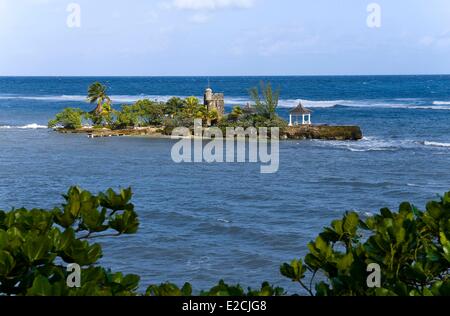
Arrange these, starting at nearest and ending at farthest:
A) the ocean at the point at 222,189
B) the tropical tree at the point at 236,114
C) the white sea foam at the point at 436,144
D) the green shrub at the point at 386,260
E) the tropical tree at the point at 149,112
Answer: the green shrub at the point at 386,260, the ocean at the point at 222,189, the white sea foam at the point at 436,144, the tropical tree at the point at 236,114, the tropical tree at the point at 149,112

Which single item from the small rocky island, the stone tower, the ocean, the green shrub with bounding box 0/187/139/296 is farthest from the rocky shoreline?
the green shrub with bounding box 0/187/139/296

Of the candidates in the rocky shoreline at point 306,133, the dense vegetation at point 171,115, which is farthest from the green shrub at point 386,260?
the dense vegetation at point 171,115

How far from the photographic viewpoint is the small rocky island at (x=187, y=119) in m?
53.4

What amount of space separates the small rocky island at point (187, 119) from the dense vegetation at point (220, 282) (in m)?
47.0

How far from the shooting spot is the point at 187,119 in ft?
179

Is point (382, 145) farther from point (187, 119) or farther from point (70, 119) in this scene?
point (70, 119)

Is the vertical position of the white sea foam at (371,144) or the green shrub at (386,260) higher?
the green shrub at (386,260)

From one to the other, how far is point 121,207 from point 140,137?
48793 millimetres

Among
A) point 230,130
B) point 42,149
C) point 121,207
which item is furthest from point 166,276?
point 230,130

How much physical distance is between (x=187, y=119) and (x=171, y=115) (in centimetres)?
274

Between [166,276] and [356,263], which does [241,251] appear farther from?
[356,263]

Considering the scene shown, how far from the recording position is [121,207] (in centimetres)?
585

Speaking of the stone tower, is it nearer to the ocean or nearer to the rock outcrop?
the rock outcrop

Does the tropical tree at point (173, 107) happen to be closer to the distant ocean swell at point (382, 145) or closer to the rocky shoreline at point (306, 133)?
the rocky shoreline at point (306, 133)
